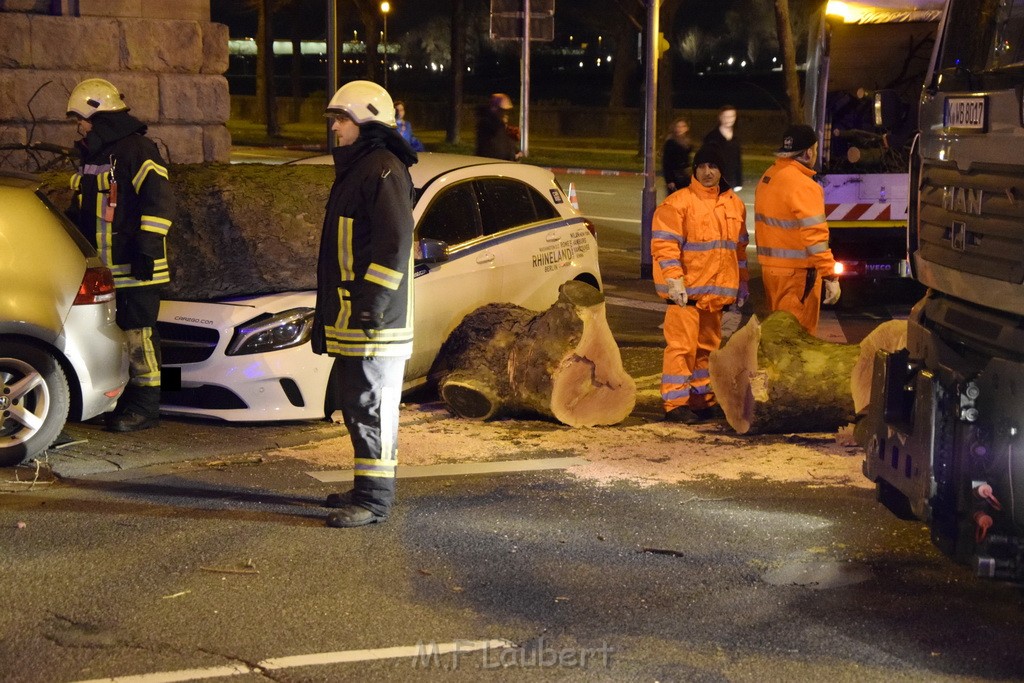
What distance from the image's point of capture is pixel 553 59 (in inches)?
3241

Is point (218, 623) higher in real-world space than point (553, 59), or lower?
lower

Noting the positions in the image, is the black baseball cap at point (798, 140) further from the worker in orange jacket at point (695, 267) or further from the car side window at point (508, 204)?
the car side window at point (508, 204)

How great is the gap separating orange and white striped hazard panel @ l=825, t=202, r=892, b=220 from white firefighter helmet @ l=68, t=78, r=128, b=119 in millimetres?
7344

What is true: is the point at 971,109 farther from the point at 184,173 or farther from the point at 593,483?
the point at 184,173

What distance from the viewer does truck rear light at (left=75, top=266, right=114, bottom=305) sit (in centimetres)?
738

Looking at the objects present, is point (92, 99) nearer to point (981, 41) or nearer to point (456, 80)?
point (981, 41)

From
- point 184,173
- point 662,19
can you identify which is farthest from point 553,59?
point 184,173

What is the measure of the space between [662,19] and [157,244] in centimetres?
3115

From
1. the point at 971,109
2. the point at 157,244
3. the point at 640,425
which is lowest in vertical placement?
the point at 640,425

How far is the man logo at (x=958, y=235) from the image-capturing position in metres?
5.09

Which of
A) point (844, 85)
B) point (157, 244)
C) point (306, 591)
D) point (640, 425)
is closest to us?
point (306, 591)

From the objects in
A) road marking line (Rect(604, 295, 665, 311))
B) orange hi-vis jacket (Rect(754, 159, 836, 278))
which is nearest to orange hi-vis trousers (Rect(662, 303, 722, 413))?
orange hi-vis jacket (Rect(754, 159, 836, 278))

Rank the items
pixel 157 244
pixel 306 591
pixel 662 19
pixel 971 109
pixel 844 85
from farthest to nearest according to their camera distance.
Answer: pixel 662 19
pixel 844 85
pixel 157 244
pixel 306 591
pixel 971 109

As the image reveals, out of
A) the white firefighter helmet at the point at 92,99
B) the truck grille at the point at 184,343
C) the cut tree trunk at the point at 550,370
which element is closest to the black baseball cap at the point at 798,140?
the cut tree trunk at the point at 550,370
